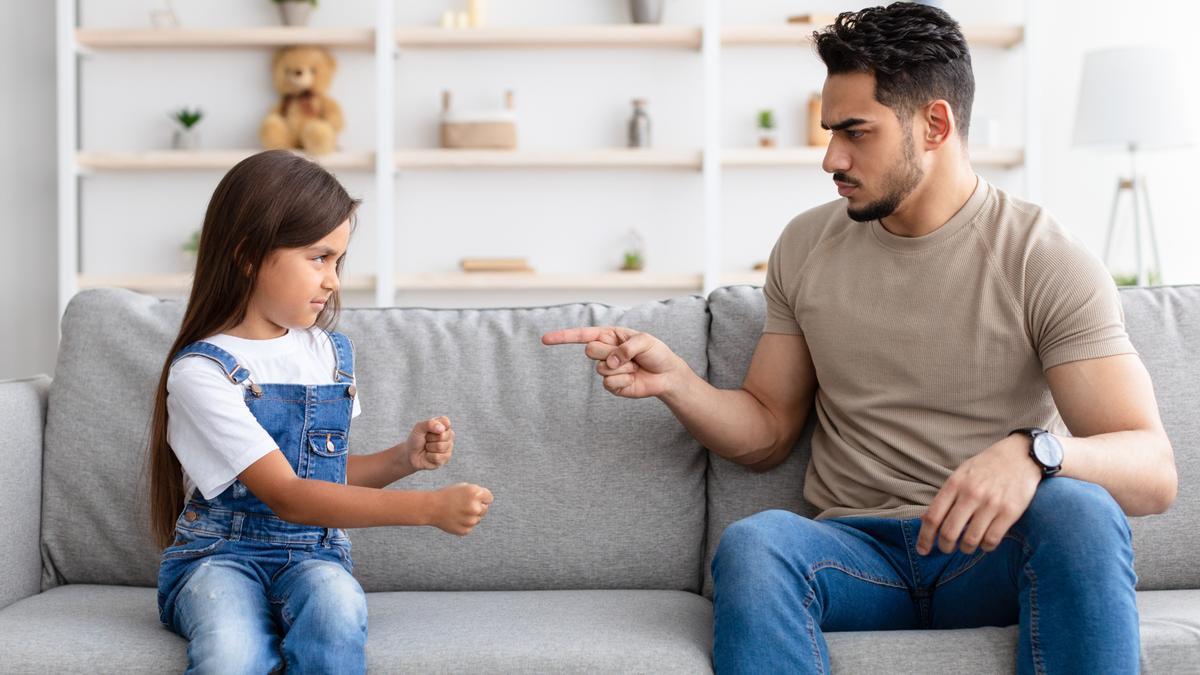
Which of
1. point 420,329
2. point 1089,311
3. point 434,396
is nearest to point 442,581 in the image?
point 434,396

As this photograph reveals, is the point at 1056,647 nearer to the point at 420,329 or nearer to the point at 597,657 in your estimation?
the point at 597,657

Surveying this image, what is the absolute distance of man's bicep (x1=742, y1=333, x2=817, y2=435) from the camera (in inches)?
69.1

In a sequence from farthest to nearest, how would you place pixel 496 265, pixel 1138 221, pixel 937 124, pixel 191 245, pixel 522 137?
1. pixel 522 137
2. pixel 191 245
3. pixel 496 265
4. pixel 1138 221
5. pixel 937 124

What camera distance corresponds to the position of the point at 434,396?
5.94 feet

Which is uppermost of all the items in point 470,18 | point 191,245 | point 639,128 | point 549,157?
point 470,18

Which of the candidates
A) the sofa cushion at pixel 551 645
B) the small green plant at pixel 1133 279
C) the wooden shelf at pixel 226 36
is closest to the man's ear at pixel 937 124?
the sofa cushion at pixel 551 645

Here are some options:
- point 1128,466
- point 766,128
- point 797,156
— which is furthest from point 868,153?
point 766,128

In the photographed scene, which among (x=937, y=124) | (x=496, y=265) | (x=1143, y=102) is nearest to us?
(x=937, y=124)

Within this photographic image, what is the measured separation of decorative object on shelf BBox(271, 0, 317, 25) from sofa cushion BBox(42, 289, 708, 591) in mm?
2670

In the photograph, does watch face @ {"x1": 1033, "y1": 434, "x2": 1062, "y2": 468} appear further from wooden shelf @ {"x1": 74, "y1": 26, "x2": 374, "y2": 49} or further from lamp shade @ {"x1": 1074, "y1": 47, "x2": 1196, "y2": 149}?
wooden shelf @ {"x1": 74, "y1": 26, "x2": 374, "y2": 49}

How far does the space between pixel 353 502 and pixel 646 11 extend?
124 inches

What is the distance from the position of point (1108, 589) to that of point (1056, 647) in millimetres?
83

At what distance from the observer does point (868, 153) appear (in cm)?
168

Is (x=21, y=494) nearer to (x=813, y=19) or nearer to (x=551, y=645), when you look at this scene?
(x=551, y=645)
